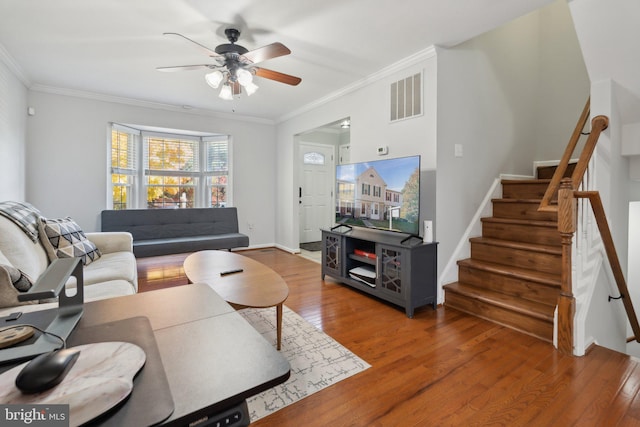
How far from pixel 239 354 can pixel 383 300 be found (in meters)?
2.57

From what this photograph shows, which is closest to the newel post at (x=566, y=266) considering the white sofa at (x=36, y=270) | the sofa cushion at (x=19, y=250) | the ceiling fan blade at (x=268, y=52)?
the ceiling fan blade at (x=268, y=52)

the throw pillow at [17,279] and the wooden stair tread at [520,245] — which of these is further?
the wooden stair tread at [520,245]

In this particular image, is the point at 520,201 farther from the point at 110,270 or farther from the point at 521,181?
the point at 110,270

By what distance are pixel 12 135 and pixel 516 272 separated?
17.4ft

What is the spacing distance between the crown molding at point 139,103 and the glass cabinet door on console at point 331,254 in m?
2.97

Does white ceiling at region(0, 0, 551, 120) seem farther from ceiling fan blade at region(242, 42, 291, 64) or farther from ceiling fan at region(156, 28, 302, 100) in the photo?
ceiling fan blade at region(242, 42, 291, 64)

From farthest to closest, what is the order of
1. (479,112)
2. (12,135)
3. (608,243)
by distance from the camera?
(12,135) < (479,112) < (608,243)

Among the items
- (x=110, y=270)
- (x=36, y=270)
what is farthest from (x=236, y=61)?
(x=36, y=270)

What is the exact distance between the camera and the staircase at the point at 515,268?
7.87 ft

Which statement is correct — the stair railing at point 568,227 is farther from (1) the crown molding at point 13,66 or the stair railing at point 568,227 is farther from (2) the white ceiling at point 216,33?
(1) the crown molding at point 13,66

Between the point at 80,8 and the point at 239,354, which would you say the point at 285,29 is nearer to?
the point at 80,8

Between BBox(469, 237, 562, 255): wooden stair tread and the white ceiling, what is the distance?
1.90m

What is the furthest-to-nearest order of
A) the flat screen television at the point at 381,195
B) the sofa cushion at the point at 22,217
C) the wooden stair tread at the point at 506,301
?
the flat screen television at the point at 381,195 < the wooden stair tread at the point at 506,301 < the sofa cushion at the point at 22,217

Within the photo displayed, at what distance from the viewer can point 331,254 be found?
11.9 feet
